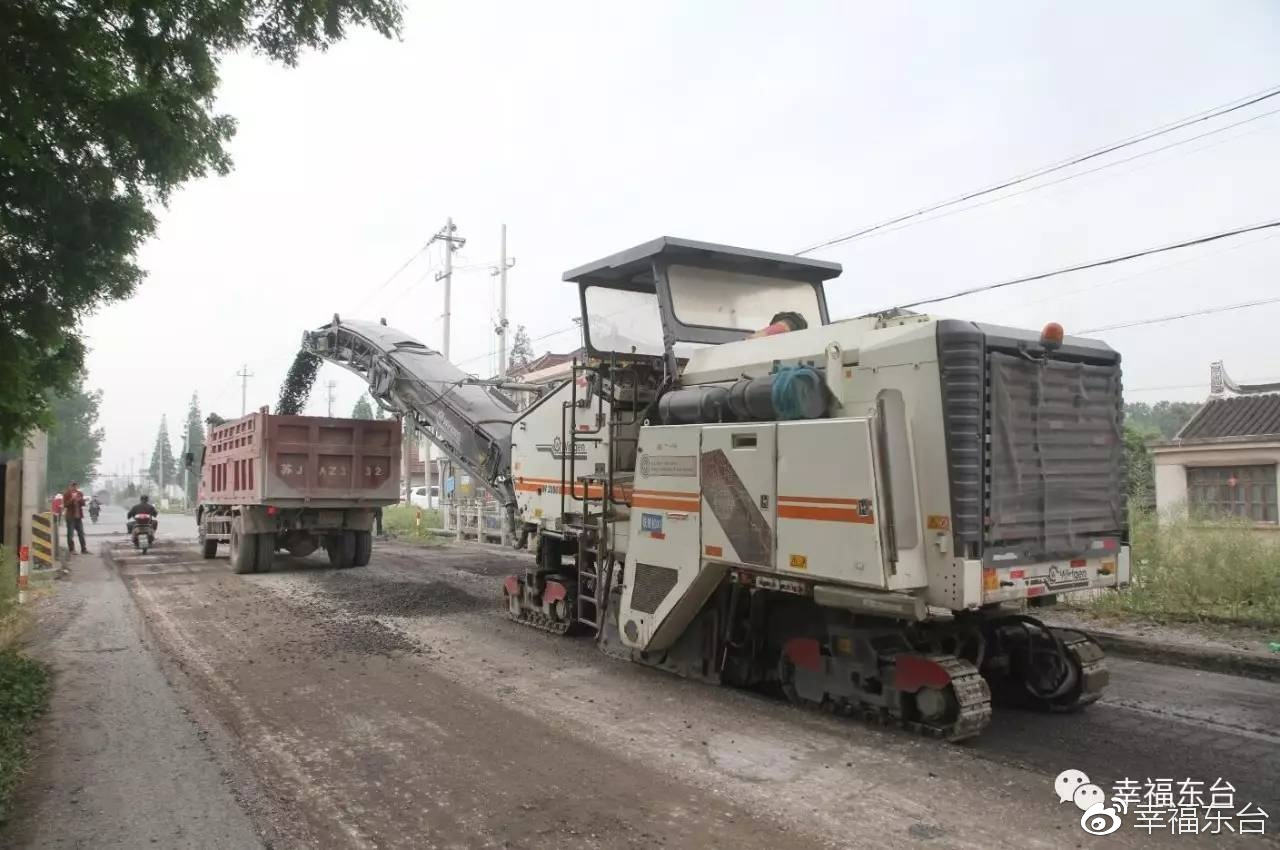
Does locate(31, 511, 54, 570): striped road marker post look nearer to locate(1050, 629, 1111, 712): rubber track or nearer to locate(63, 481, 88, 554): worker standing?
locate(63, 481, 88, 554): worker standing

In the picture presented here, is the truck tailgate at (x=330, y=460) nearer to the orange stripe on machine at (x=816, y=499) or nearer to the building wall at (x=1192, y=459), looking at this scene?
the orange stripe on machine at (x=816, y=499)

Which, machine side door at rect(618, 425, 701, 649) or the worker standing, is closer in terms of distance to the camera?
machine side door at rect(618, 425, 701, 649)

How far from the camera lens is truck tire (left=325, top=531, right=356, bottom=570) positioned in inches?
561

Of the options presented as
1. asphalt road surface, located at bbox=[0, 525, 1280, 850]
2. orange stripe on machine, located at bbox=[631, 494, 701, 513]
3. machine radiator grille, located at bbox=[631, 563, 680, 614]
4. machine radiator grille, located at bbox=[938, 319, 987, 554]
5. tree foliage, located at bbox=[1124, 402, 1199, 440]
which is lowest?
asphalt road surface, located at bbox=[0, 525, 1280, 850]

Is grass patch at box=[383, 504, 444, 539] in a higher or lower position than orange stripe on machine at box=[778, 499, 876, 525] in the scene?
lower

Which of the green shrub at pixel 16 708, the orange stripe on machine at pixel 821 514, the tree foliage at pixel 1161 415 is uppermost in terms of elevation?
the tree foliage at pixel 1161 415

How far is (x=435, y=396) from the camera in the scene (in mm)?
12258

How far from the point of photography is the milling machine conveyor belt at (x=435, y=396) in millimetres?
11734

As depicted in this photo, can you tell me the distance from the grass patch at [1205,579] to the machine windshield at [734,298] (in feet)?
13.5

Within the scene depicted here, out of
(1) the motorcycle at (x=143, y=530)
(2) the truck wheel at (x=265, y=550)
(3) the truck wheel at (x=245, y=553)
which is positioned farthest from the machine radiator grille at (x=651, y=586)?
(1) the motorcycle at (x=143, y=530)

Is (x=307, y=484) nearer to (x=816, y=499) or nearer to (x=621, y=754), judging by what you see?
(x=621, y=754)

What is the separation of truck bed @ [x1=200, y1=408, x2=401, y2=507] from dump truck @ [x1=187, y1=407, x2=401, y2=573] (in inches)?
0.6

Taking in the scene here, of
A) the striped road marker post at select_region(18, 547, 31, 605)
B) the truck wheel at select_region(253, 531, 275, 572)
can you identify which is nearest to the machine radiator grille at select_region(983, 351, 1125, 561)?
the striped road marker post at select_region(18, 547, 31, 605)

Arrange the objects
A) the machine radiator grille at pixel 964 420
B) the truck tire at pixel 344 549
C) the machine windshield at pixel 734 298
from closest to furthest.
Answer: the machine radiator grille at pixel 964 420
the machine windshield at pixel 734 298
the truck tire at pixel 344 549
